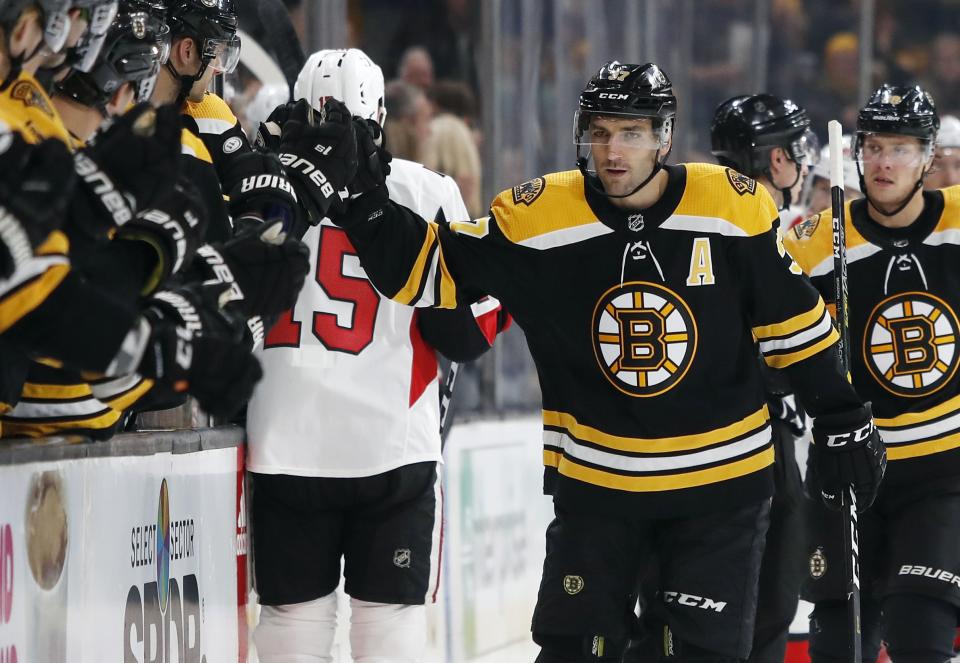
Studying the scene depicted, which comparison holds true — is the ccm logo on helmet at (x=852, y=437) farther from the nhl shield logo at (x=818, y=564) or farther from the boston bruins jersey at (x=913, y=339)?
the nhl shield logo at (x=818, y=564)

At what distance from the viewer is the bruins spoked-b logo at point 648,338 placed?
3021 mm

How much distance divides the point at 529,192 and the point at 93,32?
1.09 meters

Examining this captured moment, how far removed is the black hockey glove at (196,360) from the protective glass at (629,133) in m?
1.20

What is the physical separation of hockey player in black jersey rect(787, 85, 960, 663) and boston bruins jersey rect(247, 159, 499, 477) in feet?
3.76

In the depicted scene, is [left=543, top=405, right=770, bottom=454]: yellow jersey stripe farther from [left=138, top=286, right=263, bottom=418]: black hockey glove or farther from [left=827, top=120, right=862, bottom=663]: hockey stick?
[left=138, top=286, right=263, bottom=418]: black hockey glove

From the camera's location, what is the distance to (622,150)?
122 inches

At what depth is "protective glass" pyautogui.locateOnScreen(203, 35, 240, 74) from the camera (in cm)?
310

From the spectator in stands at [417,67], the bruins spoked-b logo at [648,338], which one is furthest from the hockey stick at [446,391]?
the spectator in stands at [417,67]

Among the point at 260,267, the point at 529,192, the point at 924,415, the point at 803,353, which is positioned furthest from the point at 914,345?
the point at 260,267

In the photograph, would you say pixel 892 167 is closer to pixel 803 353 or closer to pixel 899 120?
pixel 899 120

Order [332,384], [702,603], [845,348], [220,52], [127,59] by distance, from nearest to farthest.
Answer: [127,59], [702,603], [220,52], [332,384], [845,348]

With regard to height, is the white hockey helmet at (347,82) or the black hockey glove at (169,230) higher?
the white hockey helmet at (347,82)

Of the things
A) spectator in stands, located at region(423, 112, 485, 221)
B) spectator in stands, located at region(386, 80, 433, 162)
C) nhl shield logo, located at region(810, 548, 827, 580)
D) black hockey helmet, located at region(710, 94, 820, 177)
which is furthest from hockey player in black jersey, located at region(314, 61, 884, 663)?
spectator in stands, located at region(423, 112, 485, 221)

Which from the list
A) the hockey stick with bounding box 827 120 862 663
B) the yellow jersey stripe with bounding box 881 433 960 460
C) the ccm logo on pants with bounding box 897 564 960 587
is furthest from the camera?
the yellow jersey stripe with bounding box 881 433 960 460
